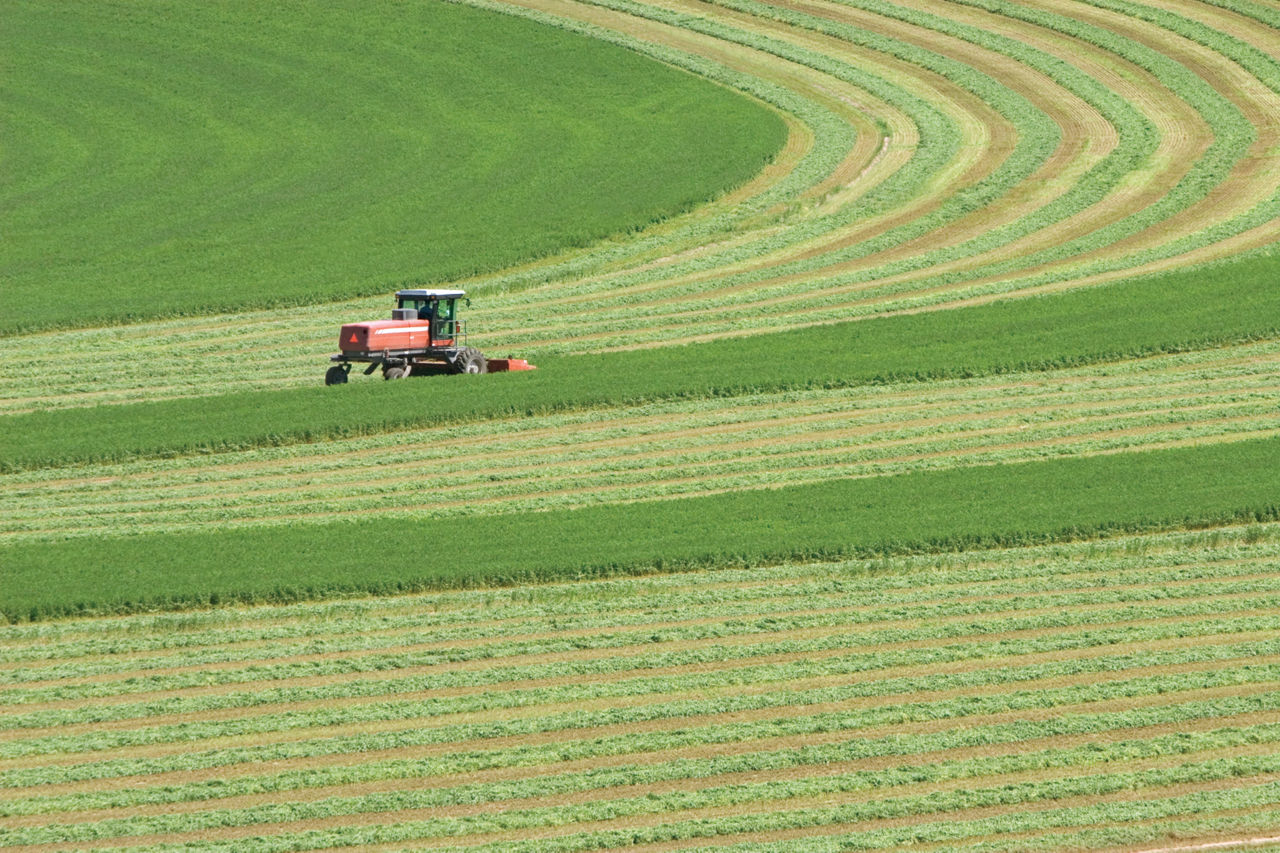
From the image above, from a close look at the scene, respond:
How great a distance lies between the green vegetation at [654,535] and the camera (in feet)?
78.3

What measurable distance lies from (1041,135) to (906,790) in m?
37.9

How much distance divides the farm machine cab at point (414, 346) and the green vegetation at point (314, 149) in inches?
282

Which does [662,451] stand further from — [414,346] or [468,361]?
[414,346]

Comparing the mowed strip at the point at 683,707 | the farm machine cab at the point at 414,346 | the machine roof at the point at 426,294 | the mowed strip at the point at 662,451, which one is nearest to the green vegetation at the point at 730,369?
the mowed strip at the point at 662,451

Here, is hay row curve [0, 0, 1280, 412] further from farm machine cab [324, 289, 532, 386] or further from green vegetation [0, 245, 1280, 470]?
green vegetation [0, 245, 1280, 470]

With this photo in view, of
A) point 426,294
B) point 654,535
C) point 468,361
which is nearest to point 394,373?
point 468,361

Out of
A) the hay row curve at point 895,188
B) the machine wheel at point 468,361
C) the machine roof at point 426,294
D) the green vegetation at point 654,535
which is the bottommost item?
the green vegetation at point 654,535

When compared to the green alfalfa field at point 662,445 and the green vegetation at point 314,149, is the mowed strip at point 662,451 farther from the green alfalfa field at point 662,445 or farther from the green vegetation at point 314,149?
the green vegetation at point 314,149

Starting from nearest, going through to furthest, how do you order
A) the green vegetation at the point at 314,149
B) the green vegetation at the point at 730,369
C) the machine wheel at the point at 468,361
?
Result: the green vegetation at the point at 730,369 → the machine wheel at the point at 468,361 → the green vegetation at the point at 314,149

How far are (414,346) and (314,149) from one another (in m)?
22.0

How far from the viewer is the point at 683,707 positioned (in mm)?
19969

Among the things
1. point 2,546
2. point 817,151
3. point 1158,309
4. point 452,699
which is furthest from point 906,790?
point 817,151

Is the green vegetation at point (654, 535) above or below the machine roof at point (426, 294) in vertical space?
below

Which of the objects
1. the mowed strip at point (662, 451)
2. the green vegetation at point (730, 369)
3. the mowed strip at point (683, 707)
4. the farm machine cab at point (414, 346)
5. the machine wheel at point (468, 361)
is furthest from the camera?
the machine wheel at point (468, 361)
